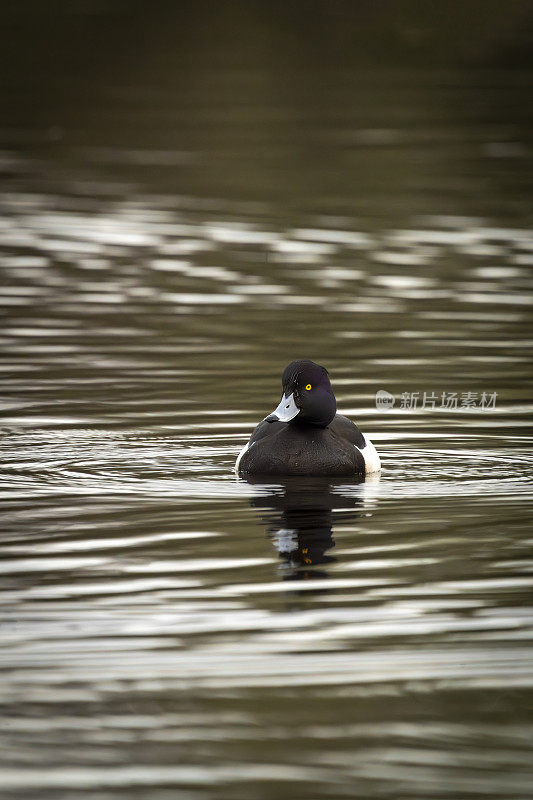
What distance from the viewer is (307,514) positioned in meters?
9.91

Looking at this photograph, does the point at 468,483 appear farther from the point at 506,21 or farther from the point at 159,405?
the point at 506,21

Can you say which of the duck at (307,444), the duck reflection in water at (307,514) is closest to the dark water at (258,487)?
the duck reflection in water at (307,514)

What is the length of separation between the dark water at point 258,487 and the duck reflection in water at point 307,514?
1.2 inches

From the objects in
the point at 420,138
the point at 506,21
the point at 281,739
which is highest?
the point at 506,21

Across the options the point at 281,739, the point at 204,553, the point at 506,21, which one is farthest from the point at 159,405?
the point at 506,21

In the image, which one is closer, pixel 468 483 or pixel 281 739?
pixel 281 739

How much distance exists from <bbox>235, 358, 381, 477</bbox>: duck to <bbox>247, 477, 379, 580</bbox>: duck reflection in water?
0.10m

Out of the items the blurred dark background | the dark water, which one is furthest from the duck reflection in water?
the blurred dark background

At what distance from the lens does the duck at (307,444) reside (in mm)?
10922

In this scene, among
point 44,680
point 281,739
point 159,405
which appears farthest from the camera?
point 159,405

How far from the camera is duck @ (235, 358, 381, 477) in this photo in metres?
10.9

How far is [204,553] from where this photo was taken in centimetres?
876

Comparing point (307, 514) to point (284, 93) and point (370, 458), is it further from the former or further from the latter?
point (284, 93)

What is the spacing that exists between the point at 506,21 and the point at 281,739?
38.2 m
